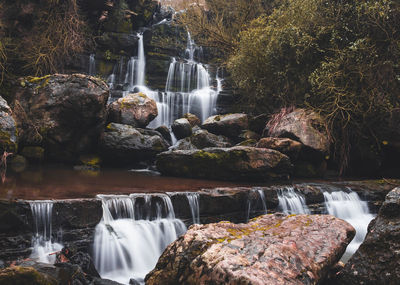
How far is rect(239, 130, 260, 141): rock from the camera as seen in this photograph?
12383mm

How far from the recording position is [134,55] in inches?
741

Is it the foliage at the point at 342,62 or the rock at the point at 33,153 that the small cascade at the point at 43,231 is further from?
the foliage at the point at 342,62

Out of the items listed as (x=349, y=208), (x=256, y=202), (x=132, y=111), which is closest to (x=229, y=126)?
(x=132, y=111)

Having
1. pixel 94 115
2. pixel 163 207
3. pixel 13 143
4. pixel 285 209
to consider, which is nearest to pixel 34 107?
pixel 94 115

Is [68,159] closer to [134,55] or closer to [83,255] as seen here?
[83,255]

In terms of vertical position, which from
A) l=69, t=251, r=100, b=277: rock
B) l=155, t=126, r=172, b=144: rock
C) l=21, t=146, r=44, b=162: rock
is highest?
l=155, t=126, r=172, b=144: rock

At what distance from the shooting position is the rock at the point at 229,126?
13.0 m

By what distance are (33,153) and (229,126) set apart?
7.37m

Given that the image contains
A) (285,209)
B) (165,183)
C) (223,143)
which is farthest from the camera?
(223,143)

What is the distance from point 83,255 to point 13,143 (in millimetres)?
4765

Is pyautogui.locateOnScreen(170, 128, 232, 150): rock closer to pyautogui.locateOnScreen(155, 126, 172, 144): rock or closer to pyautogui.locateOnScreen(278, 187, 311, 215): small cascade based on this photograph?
pyautogui.locateOnScreen(155, 126, 172, 144): rock

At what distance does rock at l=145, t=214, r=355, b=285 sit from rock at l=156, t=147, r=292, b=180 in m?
4.43

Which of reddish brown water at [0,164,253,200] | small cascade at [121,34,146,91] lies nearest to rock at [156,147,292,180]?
reddish brown water at [0,164,253,200]

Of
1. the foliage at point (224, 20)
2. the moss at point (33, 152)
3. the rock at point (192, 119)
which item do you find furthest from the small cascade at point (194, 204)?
the foliage at point (224, 20)
